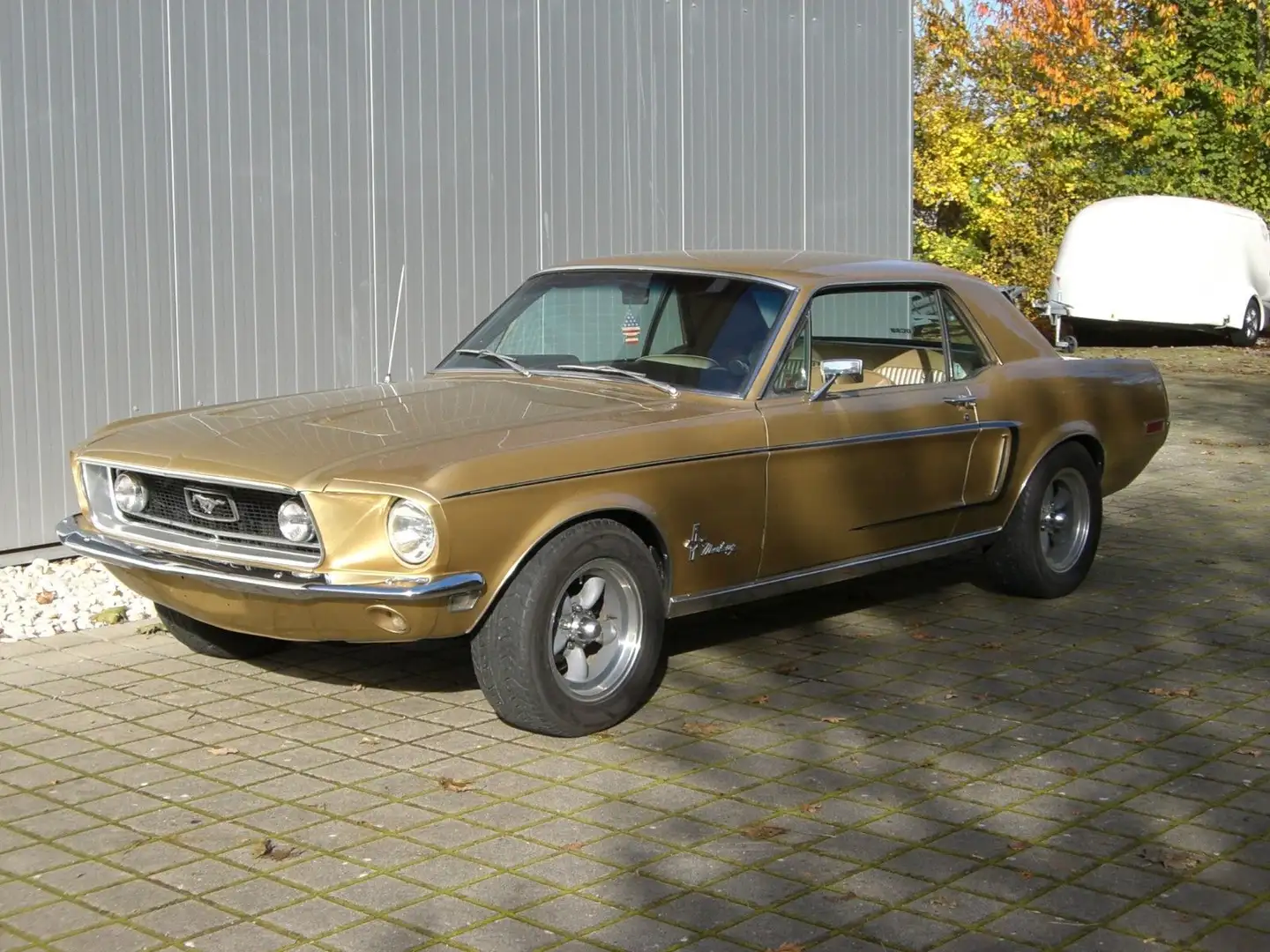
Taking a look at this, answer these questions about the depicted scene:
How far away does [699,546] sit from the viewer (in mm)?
6051

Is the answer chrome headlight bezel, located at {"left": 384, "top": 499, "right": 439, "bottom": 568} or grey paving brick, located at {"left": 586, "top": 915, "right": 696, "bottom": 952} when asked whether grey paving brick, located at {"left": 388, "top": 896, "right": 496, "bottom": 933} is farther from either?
chrome headlight bezel, located at {"left": 384, "top": 499, "right": 439, "bottom": 568}

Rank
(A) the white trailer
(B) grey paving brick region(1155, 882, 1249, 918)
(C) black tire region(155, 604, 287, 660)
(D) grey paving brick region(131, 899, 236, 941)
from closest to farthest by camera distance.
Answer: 1. (D) grey paving brick region(131, 899, 236, 941)
2. (B) grey paving brick region(1155, 882, 1249, 918)
3. (C) black tire region(155, 604, 287, 660)
4. (A) the white trailer

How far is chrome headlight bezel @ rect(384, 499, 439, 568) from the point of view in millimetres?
5238

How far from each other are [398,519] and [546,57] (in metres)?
5.98

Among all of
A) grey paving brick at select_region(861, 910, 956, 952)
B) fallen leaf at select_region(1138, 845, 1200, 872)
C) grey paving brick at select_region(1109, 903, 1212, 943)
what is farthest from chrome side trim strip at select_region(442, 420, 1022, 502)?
grey paving brick at select_region(1109, 903, 1212, 943)

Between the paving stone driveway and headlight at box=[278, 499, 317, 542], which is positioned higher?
headlight at box=[278, 499, 317, 542]

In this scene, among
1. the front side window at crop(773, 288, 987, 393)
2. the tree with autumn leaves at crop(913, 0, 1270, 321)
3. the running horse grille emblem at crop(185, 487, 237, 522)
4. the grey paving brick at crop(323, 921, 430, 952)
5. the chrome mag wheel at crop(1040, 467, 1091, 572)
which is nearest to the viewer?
the grey paving brick at crop(323, 921, 430, 952)

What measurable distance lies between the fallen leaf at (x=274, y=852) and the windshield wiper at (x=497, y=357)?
8.54 ft

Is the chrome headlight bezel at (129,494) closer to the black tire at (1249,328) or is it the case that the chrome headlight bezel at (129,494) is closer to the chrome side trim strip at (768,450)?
the chrome side trim strip at (768,450)

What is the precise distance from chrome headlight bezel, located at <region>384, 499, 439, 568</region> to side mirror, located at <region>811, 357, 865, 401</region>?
1930mm

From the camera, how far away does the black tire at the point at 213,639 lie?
262 inches

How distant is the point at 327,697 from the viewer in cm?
627

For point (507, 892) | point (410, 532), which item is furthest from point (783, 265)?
point (507, 892)

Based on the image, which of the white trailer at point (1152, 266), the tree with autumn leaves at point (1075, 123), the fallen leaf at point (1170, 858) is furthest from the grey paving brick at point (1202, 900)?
the tree with autumn leaves at point (1075, 123)
